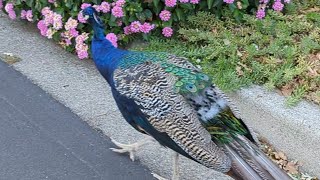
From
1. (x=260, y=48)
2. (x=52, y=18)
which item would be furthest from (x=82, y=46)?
(x=260, y=48)

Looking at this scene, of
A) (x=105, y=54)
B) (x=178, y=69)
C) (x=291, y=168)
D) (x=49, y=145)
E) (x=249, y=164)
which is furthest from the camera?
(x=49, y=145)

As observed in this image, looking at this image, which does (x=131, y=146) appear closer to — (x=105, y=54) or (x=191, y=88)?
(x=105, y=54)

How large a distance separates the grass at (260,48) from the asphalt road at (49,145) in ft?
2.81

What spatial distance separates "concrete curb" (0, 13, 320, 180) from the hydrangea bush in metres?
0.17

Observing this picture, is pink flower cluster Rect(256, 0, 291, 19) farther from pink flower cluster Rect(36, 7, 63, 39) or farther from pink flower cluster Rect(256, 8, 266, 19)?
pink flower cluster Rect(36, 7, 63, 39)

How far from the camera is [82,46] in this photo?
4.52m

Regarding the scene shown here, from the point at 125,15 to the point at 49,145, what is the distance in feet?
3.97

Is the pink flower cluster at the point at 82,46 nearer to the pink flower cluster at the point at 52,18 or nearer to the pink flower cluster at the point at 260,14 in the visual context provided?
the pink flower cluster at the point at 52,18

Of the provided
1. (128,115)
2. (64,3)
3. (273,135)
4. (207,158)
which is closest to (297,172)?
(273,135)

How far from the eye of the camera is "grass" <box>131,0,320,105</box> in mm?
3945

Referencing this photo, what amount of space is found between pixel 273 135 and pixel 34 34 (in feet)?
7.60

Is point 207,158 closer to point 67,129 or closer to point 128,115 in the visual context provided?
point 128,115

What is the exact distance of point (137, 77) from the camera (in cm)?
313

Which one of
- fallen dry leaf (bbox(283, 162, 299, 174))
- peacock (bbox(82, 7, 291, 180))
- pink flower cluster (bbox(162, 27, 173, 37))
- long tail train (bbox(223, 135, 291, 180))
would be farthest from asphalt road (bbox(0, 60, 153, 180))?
pink flower cluster (bbox(162, 27, 173, 37))
